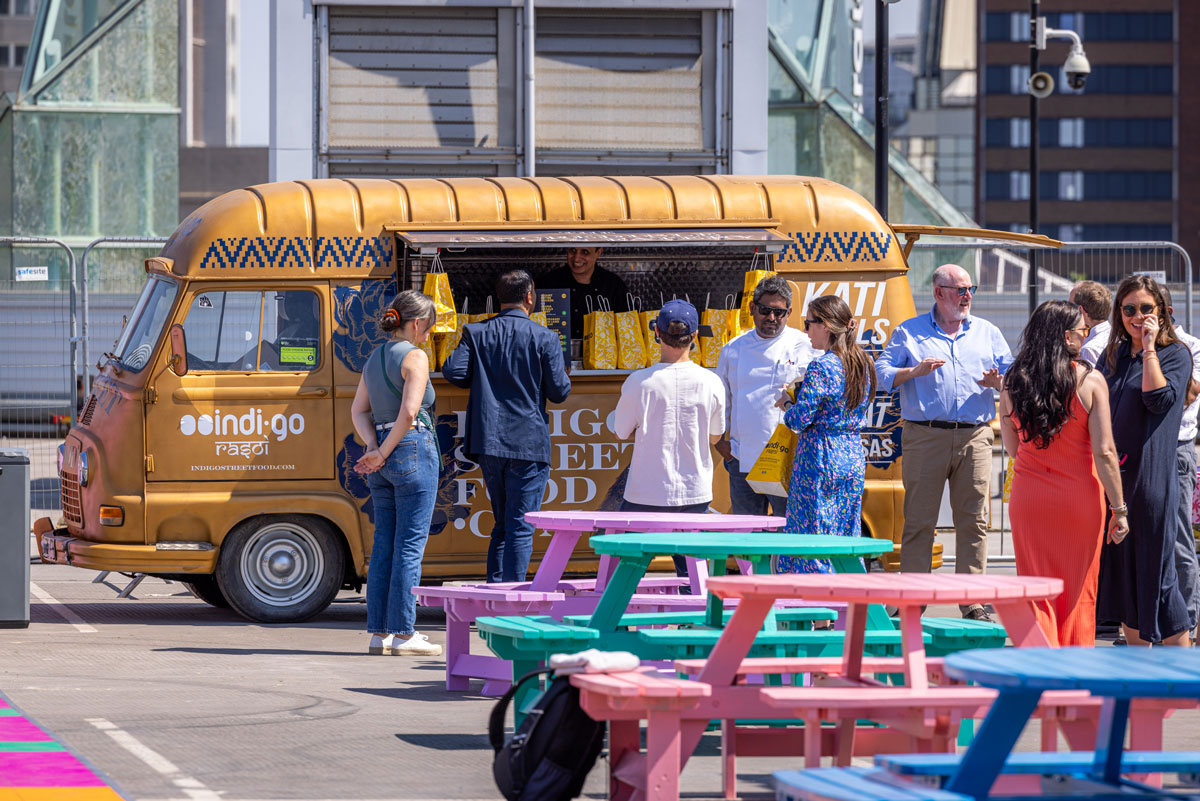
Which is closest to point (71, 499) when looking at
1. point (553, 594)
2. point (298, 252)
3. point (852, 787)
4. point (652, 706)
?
point (298, 252)

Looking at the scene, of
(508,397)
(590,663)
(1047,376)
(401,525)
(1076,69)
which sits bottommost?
(590,663)

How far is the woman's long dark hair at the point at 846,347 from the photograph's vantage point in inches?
332

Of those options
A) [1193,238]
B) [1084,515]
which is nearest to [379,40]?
[1084,515]

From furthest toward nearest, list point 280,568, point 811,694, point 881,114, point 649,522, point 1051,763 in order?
point 881,114
point 280,568
point 649,522
point 811,694
point 1051,763

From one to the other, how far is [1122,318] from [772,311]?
191 centimetres

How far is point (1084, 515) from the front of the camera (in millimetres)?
7434

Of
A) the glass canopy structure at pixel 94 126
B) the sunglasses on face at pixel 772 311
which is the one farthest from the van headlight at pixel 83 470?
the glass canopy structure at pixel 94 126

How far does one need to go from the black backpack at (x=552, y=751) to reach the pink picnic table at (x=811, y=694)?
114 millimetres

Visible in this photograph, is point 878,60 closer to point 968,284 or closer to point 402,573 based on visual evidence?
point 968,284

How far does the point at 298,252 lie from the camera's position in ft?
34.6

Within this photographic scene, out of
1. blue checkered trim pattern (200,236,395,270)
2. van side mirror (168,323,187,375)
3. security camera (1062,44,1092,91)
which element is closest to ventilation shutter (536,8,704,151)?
security camera (1062,44,1092,91)

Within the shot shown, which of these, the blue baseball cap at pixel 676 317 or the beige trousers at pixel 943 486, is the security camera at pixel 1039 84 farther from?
the blue baseball cap at pixel 676 317

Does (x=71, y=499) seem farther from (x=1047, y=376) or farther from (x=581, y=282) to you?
(x=1047, y=376)

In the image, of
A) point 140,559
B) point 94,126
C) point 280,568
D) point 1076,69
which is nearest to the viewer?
point 140,559
